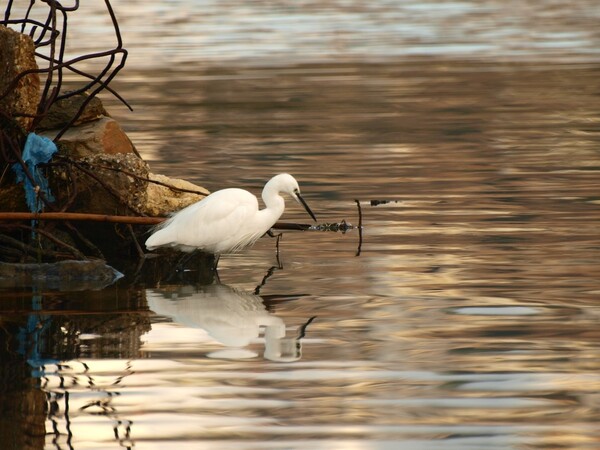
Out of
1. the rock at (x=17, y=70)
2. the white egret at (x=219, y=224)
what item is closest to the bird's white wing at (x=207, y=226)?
the white egret at (x=219, y=224)

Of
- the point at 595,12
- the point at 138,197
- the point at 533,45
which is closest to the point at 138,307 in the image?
the point at 138,197

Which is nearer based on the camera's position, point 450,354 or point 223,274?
point 450,354

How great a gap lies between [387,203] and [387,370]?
5880 millimetres

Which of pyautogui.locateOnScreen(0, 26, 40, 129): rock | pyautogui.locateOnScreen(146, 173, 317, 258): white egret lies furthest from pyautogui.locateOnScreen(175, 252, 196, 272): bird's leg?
pyautogui.locateOnScreen(0, 26, 40, 129): rock

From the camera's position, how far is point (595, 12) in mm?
41000

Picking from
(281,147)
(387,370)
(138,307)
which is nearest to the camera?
(387,370)

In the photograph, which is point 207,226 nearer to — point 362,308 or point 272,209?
point 272,209

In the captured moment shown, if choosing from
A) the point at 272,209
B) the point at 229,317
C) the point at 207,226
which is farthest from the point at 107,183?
the point at 229,317

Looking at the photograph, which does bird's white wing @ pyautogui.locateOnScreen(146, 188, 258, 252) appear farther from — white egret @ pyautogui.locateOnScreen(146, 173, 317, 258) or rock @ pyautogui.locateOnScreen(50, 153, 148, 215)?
rock @ pyautogui.locateOnScreen(50, 153, 148, 215)

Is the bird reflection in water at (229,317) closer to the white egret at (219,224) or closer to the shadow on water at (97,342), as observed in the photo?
the shadow on water at (97,342)

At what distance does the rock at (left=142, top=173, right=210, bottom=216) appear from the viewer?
1188 cm

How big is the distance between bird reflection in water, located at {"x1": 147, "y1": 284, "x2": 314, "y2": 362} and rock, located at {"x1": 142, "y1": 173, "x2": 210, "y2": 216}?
1568 millimetres

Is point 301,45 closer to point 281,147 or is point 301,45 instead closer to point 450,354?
point 281,147

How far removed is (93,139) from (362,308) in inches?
138
